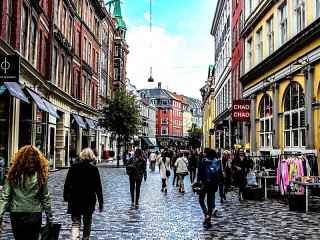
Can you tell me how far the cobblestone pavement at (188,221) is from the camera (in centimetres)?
838

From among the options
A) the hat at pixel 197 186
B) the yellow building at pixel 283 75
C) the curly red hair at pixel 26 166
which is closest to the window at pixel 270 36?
the yellow building at pixel 283 75

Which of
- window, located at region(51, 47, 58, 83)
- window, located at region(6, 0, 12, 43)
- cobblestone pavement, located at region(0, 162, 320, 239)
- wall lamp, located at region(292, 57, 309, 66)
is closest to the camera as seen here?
cobblestone pavement, located at region(0, 162, 320, 239)

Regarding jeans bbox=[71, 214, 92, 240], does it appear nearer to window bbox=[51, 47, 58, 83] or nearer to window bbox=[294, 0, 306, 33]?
window bbox=[294, 0, 306, 33]

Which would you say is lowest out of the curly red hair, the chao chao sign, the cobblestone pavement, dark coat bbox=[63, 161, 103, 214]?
the cobblestone pavement

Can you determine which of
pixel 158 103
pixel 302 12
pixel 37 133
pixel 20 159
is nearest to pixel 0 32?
pixel 37 133

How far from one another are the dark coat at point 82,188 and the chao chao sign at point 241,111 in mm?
17896

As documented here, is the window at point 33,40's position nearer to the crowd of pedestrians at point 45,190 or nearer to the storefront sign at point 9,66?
the storefront sign at point 9,66

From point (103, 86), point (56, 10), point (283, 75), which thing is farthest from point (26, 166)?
point (103, 86)

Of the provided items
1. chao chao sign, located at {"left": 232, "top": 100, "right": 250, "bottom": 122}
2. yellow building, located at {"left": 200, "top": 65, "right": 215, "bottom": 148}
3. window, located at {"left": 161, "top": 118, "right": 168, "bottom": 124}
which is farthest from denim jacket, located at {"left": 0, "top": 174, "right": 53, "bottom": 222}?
window, located at {"left": 161, "top": 118, "right": 168, "bottom": 124}

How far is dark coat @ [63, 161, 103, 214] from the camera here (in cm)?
672

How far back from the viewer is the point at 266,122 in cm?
2206

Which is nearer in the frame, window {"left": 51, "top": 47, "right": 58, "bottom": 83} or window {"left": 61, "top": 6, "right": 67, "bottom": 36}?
window {"left": 51, "top": 47, "right": 58, "bottom": 83}

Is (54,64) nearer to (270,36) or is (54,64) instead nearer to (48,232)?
(270,36)

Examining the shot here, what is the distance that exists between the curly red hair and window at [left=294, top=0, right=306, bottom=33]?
1387cm
